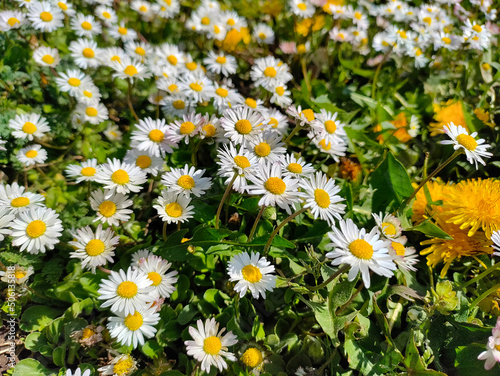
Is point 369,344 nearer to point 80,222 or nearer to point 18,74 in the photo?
point 80,222

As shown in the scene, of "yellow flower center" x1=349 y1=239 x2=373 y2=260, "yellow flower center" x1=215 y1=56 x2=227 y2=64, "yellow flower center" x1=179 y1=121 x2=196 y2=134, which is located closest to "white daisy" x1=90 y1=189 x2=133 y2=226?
"yellow flower center" x1=179 y1=121 x2=196 y2=134

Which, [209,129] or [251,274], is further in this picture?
[209,129]

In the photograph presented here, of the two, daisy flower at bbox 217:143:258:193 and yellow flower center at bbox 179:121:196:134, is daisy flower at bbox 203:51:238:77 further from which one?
daisy flower at bbox 217:143:258:193

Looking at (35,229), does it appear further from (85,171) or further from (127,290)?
(127,290)

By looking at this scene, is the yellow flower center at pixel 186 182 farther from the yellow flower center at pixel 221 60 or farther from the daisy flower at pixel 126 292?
the yellow flower center at pixel 221 60

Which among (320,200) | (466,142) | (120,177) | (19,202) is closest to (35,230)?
(19,202)

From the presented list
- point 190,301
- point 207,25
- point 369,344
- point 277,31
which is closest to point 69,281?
point 190,301
